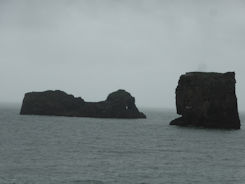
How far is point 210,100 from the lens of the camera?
122562 mm

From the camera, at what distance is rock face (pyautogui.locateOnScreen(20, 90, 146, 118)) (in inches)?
7288

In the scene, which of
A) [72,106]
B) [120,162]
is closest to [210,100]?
[120,162]

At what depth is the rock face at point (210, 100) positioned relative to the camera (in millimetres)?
121875

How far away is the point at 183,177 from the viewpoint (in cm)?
4841

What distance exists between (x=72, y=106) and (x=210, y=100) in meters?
77.4

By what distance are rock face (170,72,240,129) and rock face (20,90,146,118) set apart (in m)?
57.8

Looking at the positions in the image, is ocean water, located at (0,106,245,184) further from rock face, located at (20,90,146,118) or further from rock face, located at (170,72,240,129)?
rock face, located at (20,90,146,118)

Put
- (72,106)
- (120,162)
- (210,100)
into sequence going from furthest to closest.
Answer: (72,106) → (210,100) → (120,162)

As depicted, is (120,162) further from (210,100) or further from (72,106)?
→ (72,106)

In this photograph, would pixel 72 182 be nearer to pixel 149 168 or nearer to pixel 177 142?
pixel 149 168

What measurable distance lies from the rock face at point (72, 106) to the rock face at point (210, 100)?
5777cm

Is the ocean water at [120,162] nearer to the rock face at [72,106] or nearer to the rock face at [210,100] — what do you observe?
the rock face at [210,100]

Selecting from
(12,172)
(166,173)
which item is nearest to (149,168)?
(166,173)

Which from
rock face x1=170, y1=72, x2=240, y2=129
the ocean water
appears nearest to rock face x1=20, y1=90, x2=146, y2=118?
rock face x1=170, y1=72, x2=240, y2=129
